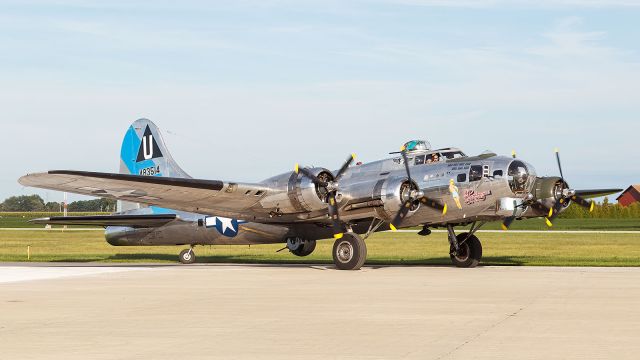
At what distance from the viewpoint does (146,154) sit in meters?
35.0

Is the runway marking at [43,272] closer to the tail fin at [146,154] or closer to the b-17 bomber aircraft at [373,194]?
the b-17 bomber aircraft at [373,194]

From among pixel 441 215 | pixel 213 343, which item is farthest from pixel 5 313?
pixel 441 215

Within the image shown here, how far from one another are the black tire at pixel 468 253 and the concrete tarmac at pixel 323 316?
4.38 meters

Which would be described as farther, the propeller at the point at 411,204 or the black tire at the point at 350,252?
the black tire at the point at 350,252

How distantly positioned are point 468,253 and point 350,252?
468 cm

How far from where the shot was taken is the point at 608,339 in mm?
11398

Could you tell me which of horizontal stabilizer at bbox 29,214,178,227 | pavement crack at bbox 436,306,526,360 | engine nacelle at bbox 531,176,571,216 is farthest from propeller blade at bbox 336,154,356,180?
pavement crack at bbox 436,306,526,360

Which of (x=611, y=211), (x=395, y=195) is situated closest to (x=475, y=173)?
(x=395, y=195)

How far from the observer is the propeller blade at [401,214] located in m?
26.1

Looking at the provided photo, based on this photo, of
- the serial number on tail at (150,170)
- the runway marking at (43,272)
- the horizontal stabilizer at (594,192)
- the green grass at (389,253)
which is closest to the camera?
the runway marking at (43,272)

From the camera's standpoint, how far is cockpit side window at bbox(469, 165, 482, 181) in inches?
1022

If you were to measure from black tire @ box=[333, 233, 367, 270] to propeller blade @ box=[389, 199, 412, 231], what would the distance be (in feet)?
3.85

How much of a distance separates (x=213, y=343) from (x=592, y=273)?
16.6 m

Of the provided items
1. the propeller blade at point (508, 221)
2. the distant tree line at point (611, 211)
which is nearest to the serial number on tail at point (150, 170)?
the propeller blade at point (508, 221)
